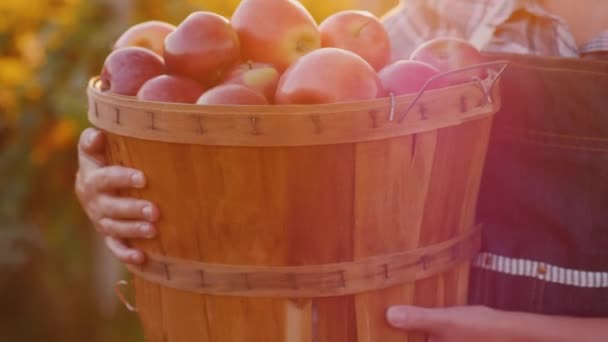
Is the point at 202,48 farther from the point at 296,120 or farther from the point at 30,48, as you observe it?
the point at 30,48

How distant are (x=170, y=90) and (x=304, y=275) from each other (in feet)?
1.28

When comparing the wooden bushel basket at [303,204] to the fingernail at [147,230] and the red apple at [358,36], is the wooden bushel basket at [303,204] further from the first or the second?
the red apple at [358,36]

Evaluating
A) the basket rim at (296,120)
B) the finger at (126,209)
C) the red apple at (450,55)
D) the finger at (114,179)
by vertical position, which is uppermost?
the red apple at (450,55)

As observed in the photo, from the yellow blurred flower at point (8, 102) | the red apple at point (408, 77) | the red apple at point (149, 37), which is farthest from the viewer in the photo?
the yellow blurred flower at point (8, 102)

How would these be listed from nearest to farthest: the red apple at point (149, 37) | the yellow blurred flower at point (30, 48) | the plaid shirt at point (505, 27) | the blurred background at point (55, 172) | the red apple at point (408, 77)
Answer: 1. the red apple at point (408, 77)
2. the red apple at point (149, 37)
3. the plaid shirt at point (505, 27)
4. the blurred background at point (55, 172)
5. the yellow blurred flower at point (30, 48)

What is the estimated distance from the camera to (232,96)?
1400 millimetres

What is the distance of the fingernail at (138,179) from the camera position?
57.8 inches

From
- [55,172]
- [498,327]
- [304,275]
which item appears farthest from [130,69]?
[55,172]

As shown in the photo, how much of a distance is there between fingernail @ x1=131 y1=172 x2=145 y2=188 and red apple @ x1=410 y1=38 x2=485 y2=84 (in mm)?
554

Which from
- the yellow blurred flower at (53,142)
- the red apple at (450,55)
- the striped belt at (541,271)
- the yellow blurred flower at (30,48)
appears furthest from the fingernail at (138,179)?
the yellow blurred flower at (30,48)

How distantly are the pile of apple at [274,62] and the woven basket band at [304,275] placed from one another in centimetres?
28

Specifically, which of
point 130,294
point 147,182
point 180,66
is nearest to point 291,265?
point 147,182

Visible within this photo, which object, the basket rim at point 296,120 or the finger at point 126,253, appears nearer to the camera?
the basket rim at point 296,120

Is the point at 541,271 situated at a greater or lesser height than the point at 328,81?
lesser
